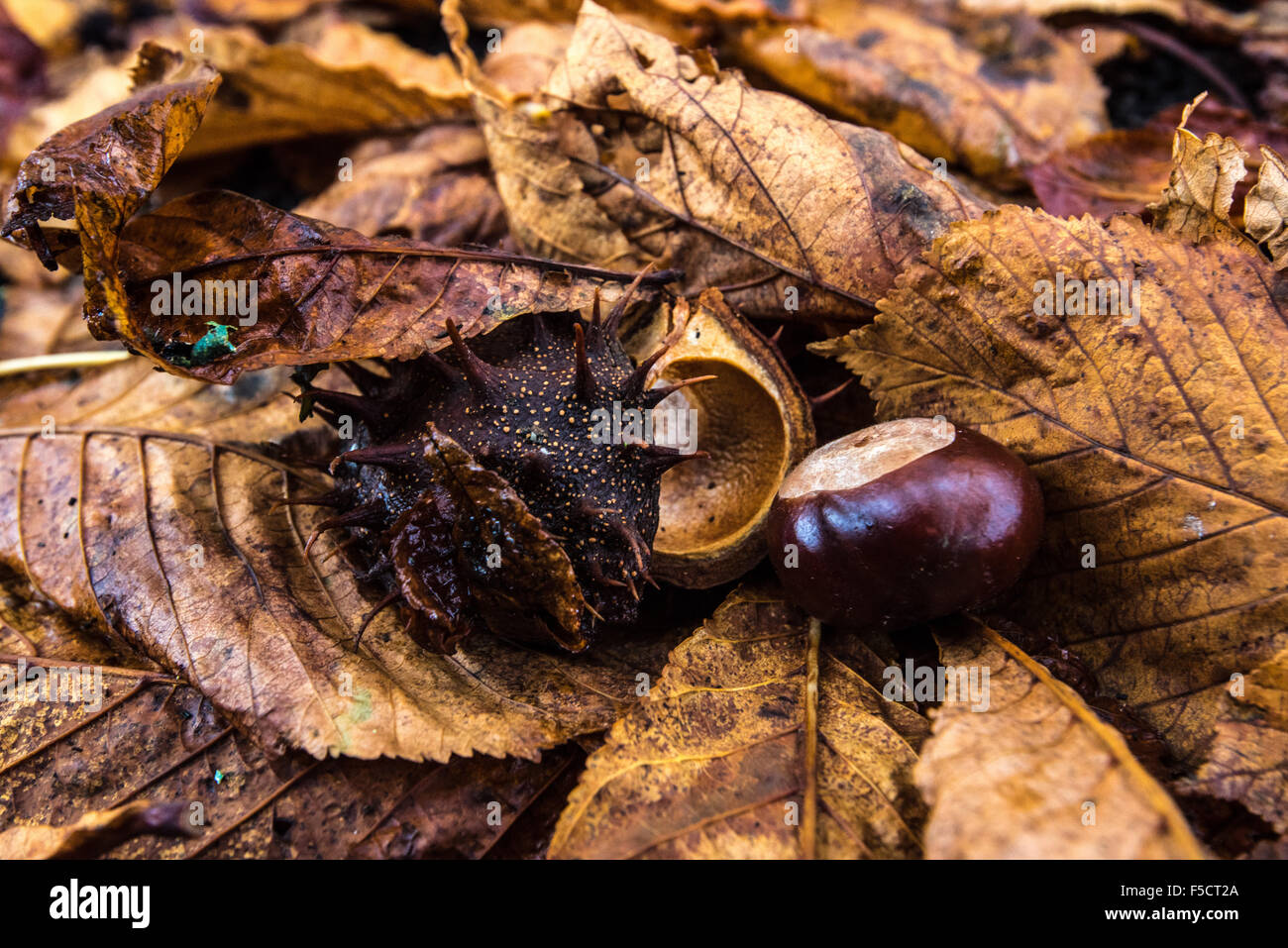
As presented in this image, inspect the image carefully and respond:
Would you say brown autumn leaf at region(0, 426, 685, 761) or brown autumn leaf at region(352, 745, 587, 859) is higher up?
brown autumn leaf at region(0, 426, 685, 761)

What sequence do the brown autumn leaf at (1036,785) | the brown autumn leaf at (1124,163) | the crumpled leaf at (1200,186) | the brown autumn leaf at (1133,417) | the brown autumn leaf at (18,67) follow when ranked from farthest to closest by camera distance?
the brown autumn leaf at (18,67) → the brown autumn leaf at (1124,163) → the crumpled leaf at (1200,186) → the brown autumn leaf at (1133,417) → the brown autumn leaf at (1036,785)

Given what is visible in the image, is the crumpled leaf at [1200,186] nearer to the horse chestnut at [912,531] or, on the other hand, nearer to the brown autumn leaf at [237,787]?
the horse chestnut at [912,531]

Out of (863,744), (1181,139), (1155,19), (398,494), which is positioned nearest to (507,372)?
(398,494)

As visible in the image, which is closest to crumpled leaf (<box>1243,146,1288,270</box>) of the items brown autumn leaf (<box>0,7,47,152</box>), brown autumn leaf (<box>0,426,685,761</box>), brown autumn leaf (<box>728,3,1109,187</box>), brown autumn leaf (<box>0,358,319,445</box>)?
brown autumn leaf (<box>728,3,1109,187</box>)

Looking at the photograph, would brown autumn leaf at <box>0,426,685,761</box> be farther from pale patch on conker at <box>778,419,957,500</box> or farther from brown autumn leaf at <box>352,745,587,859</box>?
pale patch on conker at <box>778,419,957,500</box>

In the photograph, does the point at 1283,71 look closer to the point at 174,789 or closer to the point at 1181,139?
the point at 1181,139

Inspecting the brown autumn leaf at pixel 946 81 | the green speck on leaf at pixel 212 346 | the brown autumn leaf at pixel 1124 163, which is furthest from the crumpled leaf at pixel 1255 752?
the green speck on leaf at pixel 212 346
